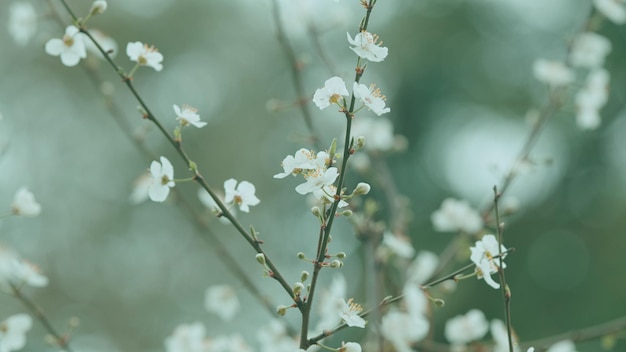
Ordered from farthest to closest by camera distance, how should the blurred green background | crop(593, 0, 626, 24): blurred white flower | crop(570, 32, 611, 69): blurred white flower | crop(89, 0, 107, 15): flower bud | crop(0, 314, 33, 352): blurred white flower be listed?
1. the blurred green background
2. crop(570, 32, 611, 69): blurred white flower
3. crop(593, 0, 626, 24): blurred white flower
4. crop(0, 314, 33, 352): blurred white flower
5. crop(89, 0, 107, 15): flower bud

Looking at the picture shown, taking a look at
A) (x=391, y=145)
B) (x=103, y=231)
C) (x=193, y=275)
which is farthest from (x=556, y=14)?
(x=391, y=145)

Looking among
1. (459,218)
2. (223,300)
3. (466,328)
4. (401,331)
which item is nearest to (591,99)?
(459,218)

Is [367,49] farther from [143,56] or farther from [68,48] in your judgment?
[68,48]

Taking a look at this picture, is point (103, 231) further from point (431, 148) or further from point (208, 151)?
point (431, 148)

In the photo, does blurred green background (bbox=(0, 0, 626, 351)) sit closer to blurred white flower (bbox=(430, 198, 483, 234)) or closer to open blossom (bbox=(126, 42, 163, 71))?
blurred white flower (bbox=(430, 198, 483, 234))

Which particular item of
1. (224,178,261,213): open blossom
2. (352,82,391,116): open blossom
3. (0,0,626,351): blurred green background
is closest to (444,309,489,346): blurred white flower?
(224,178,261,213): open blossom
